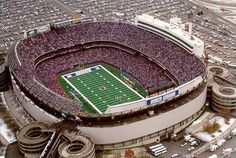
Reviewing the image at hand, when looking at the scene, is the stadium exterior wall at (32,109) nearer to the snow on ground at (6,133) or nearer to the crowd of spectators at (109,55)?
the crowd of spectators at (109,55)

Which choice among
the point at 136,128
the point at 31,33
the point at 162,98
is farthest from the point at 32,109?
the point at 31,33

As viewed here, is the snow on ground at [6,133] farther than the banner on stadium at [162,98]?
Yes

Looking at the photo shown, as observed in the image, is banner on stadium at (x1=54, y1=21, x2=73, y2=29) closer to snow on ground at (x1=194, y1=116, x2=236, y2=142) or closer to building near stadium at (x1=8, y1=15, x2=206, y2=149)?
building near stadium at (x1=8, y1=15, x2=206, y2=149)

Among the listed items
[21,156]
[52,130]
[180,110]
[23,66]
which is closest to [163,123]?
[180,110]

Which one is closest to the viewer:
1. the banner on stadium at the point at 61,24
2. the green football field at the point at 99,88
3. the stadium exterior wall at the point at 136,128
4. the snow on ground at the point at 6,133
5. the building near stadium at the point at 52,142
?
the building near stadium at the point at 52,142

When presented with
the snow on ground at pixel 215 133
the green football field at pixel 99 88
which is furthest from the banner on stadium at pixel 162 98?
the green football field at pixel 99 88
